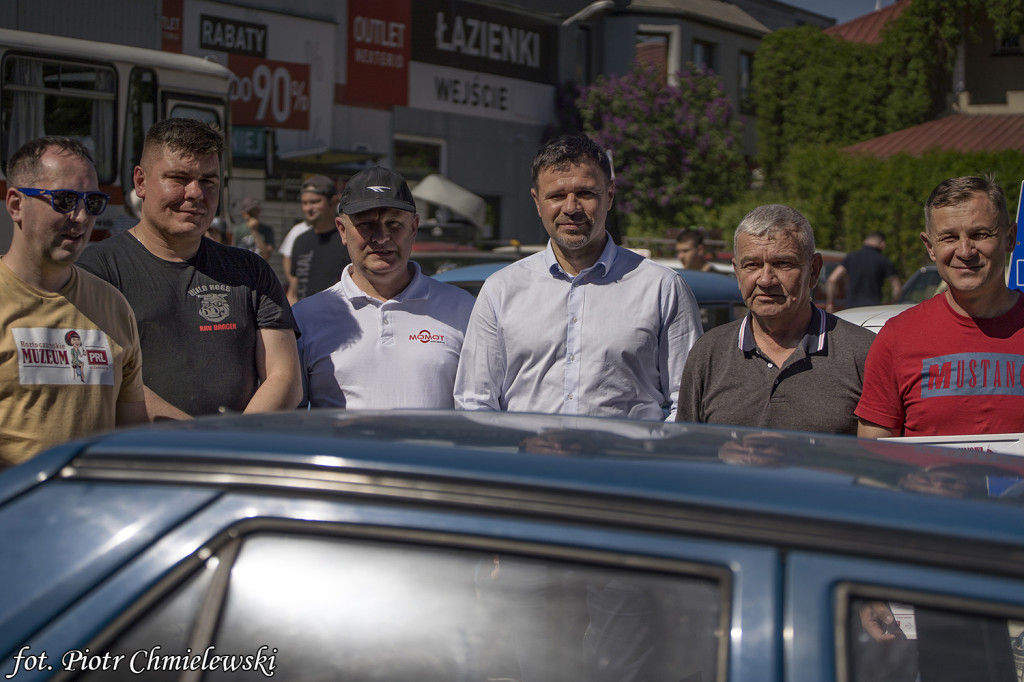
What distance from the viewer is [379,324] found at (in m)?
3.66

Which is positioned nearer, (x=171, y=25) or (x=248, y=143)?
(x=248, y=143)

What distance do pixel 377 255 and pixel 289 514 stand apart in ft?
7.47

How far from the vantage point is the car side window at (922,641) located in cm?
130

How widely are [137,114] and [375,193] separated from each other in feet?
29.0

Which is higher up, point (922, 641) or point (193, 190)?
point (193, 190)

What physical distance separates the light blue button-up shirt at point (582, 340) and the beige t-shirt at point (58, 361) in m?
1.12

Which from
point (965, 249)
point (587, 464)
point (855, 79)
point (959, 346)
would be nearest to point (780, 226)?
point (965, 249)

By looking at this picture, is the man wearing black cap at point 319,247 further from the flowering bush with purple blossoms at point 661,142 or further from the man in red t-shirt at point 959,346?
the flowering bush with purple blossoms at point 661,142

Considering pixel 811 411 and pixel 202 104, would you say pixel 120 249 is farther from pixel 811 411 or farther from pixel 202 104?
pixel 202 104

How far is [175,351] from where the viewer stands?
3314mm

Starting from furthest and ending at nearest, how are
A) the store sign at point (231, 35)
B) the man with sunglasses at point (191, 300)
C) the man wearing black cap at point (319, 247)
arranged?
the store sign at point (231, 35)
the man wearing black cap at point (319, 247)
the man with sunglasses at point (191, 300)

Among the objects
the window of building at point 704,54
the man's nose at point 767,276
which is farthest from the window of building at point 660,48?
the man's nose at point 767,276

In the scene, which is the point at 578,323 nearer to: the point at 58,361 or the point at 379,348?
the point at 379,348

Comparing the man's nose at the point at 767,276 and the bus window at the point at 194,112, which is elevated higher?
the bus window at the point at 194,112
